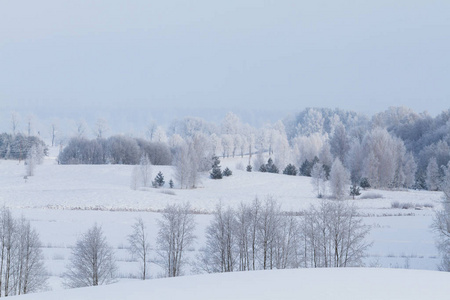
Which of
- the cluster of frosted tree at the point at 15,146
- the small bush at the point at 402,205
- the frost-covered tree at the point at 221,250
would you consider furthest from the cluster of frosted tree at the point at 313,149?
the frost-covered tree at the point at 221,250

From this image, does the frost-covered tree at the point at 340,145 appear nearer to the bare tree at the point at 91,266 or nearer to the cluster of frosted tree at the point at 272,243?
the cluster of frosted tree at the point at 272,243

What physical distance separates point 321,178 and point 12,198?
30907mm

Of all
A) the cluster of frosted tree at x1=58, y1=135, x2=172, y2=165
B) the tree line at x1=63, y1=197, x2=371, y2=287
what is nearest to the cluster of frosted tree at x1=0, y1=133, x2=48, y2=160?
the cluster of frosted tree at x1=58, y1=135, x2=172, y2=165

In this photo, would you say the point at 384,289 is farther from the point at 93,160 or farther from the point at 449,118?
the point at 449,118

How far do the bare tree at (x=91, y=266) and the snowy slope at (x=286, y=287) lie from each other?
1210 centimetres

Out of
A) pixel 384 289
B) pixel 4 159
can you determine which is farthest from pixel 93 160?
pixel 384 289

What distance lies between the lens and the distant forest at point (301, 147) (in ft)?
204

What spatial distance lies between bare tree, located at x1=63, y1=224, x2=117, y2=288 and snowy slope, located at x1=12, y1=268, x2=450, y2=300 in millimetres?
12104

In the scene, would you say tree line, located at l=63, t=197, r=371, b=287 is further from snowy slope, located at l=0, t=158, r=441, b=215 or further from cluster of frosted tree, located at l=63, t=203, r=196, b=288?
snowy slope, located at l=0, t=158, r=441, b=215

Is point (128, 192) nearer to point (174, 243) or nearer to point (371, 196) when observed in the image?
point (371, 196)

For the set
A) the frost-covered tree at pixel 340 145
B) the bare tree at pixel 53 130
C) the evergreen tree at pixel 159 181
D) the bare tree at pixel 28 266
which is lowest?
the bare tree at pixel 28 266

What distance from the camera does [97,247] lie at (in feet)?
63.0

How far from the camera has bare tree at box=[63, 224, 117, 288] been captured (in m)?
18.2

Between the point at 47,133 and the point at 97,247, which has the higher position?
the point at 47,133
